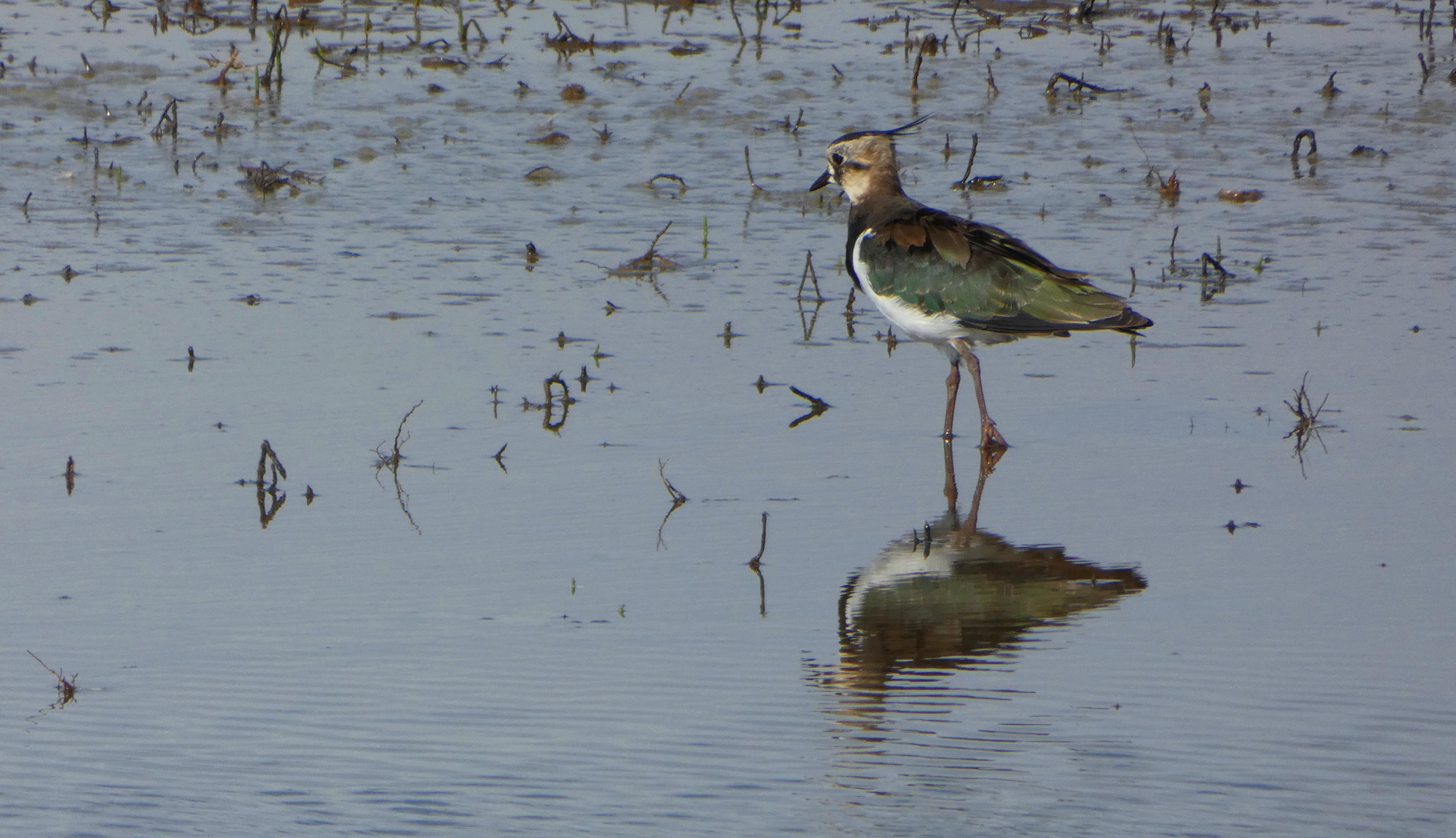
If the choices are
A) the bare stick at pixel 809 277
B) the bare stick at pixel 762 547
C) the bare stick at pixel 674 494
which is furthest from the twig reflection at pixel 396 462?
the bare stick at pixel 809 277

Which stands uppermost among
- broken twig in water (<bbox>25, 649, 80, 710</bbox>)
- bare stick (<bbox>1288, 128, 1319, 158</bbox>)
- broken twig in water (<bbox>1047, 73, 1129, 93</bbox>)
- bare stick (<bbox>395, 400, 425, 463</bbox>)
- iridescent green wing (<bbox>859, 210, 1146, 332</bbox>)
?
broken twig in water (<bbox>1047, 73, 1129, 93</bbox>)

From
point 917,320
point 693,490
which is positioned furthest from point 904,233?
point 693,490

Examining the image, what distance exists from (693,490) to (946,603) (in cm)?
122

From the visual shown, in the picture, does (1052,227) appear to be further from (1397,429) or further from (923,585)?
(923,585)

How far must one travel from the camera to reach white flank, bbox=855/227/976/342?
7281 mm

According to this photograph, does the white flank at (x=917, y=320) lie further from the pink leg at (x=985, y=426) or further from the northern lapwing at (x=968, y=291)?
the pink leg at (x=985, y=426)

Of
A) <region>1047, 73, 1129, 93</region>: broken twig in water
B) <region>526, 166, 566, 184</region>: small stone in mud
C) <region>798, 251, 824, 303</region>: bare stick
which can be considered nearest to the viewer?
<region>798, 251, 824, 303</region>: bare stick

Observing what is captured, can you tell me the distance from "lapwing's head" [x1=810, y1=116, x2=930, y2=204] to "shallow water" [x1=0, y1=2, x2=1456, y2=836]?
71 centimetres

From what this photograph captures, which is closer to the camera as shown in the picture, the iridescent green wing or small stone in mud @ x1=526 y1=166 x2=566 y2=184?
the iridescent green wing

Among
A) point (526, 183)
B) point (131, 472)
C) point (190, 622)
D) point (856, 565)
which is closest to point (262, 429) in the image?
point (131, 472)

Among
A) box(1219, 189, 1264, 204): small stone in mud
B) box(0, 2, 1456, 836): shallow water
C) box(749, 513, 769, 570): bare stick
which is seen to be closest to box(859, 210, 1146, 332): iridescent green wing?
box(0, 2, 1456, 836): shallow water

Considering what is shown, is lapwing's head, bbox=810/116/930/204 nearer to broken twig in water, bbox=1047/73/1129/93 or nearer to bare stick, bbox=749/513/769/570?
bare stick, bbox=749/513/769/570

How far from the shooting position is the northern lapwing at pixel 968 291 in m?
7.11

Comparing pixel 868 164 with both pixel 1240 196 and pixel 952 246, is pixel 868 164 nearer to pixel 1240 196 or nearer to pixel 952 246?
pixel 952 246
